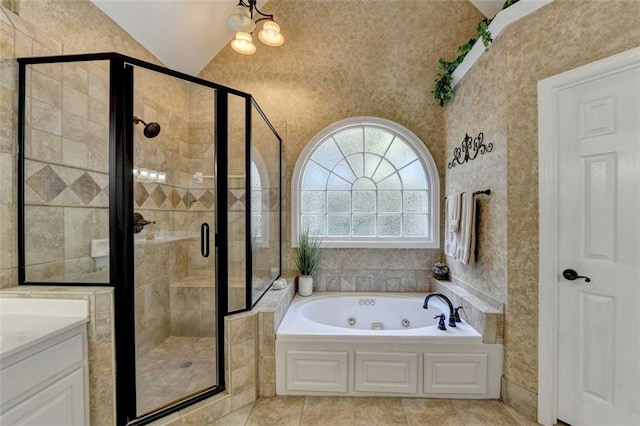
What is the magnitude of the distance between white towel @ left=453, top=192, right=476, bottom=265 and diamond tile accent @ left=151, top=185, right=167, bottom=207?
248 cm

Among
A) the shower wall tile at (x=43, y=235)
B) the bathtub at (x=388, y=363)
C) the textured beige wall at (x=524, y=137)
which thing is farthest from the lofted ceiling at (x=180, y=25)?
the bathtub at (x=388, y=363)

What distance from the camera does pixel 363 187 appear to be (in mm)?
2865

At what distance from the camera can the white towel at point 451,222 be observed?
7.53ft

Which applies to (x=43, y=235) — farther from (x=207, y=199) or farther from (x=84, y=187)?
(x=207, y=199)

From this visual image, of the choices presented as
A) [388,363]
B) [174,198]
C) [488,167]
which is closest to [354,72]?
[488,167]

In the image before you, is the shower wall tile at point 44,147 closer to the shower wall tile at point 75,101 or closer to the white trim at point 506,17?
the shower wall tile at point 75,101

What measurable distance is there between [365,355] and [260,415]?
2.54 ft

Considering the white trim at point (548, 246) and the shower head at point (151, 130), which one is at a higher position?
the shower head at point (151, 130)

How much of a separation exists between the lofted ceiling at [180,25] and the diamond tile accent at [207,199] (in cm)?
144

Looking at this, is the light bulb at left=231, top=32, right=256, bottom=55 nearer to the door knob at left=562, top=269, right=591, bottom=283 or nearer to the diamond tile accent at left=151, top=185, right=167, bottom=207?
the diamond tile accent at left=151, top=185, right=167, bottom=207

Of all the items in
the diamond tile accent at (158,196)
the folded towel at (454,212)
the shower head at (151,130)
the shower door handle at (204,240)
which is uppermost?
the shower head at (151,130)

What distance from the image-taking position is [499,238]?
186cm

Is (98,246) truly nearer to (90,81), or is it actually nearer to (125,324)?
(125,324)

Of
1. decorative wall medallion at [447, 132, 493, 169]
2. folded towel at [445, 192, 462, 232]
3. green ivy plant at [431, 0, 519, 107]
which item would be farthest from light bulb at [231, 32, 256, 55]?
folded towel at [445, 192, 462, 232]
